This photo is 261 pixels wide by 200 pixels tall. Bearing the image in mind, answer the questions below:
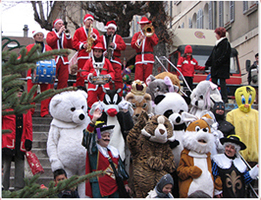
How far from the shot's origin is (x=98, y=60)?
9.19 meters

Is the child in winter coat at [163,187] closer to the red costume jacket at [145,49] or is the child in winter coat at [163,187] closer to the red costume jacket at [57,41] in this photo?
the red costume jacket at [57,41]

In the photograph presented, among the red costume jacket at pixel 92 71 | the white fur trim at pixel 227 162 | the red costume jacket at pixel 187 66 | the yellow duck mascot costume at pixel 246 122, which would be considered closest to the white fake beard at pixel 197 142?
the white fur trim at pixel 227 162

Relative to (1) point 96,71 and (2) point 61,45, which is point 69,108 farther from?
(2) point 61,45

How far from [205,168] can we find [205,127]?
0.60m

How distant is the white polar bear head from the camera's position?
20.1 feet


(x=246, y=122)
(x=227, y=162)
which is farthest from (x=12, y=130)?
(x=246, y=122)

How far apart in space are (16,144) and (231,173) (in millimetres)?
3172

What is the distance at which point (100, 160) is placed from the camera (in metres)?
5.64

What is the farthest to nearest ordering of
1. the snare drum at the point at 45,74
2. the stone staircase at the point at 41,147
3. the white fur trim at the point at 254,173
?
the snare drum at the point at 45,74, the stone staircase at the point at 41,147, the white fur trim at the point at 254,173

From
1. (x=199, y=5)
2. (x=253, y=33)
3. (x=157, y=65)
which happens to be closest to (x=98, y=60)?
(x=157, y=65)

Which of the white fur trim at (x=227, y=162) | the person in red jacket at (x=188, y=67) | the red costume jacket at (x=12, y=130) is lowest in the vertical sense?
the white fur trim at (x=227, y=162)

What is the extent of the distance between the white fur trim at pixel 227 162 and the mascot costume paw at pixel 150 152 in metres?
0.70

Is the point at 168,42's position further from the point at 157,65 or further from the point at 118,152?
the point at 118,152

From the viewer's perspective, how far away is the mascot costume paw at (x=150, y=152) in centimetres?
573
